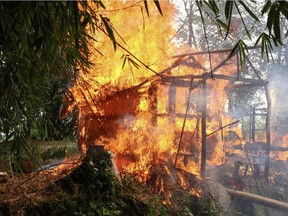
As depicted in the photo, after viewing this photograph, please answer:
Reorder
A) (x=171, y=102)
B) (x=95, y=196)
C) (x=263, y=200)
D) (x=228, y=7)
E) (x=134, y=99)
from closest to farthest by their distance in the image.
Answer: (x=228, y=7) < (x=95, y=196) < (x=263, y=200) < (x=134, y=99) < (x=171, y=102)

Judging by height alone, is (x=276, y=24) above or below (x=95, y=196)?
above

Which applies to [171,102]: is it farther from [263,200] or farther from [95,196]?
[95,196]

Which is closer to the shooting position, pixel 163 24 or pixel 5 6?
pixel 5 6

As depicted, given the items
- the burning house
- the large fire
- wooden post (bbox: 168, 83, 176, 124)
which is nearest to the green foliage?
the burning house

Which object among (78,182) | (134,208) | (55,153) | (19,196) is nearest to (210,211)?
(134,208)

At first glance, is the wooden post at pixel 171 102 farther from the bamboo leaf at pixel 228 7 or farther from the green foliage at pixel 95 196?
the bamboo leaf at pixel 228 7

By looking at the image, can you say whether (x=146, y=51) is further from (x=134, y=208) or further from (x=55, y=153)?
(x=55, y=153)

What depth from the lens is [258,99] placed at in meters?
24.5

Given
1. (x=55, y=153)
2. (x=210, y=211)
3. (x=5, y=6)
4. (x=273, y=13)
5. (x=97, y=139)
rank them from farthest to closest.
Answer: (x=55, y=153) < (x=97, y=139) < (x=210, y=211) < (x=273, y=13) < (x=5, y=6)

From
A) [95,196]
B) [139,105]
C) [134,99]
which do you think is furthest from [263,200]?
[95,196]

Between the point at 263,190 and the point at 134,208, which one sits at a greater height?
the point at 134,208

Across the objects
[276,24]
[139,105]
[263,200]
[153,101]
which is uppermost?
[276,24]

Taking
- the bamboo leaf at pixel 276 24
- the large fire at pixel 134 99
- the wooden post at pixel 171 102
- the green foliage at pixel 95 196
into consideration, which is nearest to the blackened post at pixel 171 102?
the wooden post at pixel 171 102

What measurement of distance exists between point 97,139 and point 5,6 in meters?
6.92
